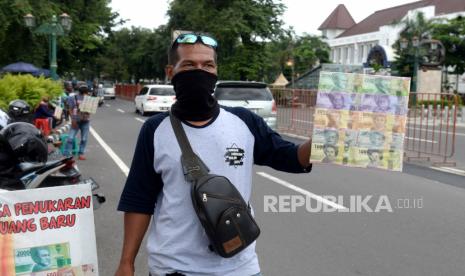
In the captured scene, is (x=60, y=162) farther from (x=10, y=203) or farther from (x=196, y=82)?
(x=196, y=82)

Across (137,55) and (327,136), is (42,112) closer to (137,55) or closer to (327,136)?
(327,136)

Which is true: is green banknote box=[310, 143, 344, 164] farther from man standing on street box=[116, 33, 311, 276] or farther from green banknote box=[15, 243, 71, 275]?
green banknote box=[15, 243, 71, 275]

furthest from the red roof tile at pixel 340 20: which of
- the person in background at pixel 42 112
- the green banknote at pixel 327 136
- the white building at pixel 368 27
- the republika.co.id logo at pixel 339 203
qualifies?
the green banknote at pixel 327 136

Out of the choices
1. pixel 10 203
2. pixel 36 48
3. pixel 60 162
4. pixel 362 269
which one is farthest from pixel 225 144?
pixel 36 48

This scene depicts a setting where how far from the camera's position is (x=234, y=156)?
7.35 ft

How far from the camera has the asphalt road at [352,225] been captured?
516 cm

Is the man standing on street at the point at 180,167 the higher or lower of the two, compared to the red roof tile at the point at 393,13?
lower

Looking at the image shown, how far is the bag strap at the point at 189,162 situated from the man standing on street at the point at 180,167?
26mm

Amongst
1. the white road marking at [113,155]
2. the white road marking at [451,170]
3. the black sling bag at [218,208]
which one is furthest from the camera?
the white road marking at [451,170]

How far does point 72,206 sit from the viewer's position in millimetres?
2756

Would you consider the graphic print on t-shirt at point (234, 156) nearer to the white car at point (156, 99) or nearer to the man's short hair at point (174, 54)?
the man's short hair at point (174, 54)

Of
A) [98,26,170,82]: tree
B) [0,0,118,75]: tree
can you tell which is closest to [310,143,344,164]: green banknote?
[0,0,118,75]: tree

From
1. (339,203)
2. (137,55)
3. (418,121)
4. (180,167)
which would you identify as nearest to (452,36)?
(418,121)

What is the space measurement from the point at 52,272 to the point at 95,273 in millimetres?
192
